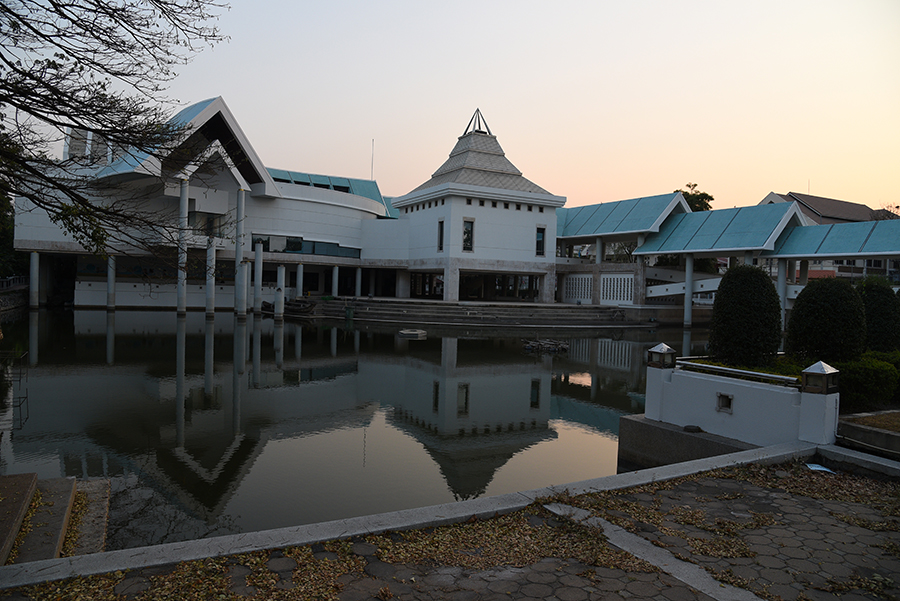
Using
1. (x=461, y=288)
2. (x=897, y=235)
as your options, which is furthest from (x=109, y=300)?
(x=897, y=235)

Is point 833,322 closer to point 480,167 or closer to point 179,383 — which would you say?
point 179,383

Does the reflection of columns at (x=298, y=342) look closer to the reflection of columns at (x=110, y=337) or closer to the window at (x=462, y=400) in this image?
the reflection of columns at (x=110, y=337)

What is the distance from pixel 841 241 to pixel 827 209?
24.0 meters

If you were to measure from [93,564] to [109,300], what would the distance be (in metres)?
32.2

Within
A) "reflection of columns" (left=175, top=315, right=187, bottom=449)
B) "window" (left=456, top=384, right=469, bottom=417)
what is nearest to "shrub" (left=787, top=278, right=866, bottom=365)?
"window" (left=456, top=384, right=469, bottom=417)

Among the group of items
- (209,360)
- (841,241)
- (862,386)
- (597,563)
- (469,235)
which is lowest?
(209,360)

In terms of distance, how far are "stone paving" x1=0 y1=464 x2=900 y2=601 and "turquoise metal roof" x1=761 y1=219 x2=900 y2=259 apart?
26.4 meters

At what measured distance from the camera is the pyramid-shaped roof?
36.9 meters

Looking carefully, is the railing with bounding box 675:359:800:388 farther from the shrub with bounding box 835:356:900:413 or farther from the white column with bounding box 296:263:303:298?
the white column with bounding box 296:263:303:298

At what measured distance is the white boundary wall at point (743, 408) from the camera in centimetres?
699

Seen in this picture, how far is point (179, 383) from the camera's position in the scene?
1355 centimetres

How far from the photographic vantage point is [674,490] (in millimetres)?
5707

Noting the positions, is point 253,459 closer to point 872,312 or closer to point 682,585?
point 682,585

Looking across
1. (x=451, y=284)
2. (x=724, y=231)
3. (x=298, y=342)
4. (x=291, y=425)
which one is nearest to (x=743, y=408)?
(x=291, y=425)
